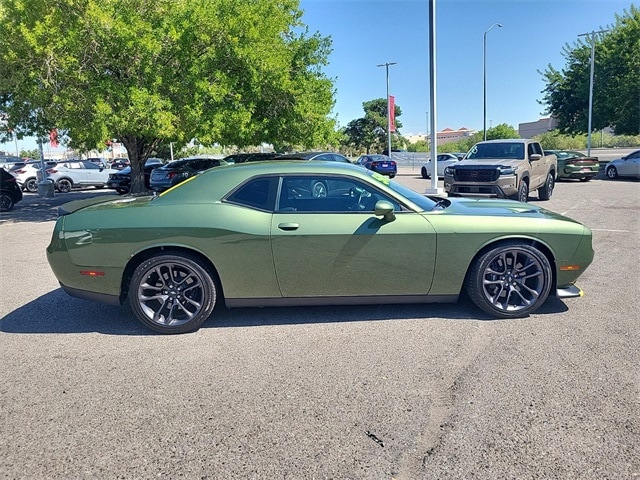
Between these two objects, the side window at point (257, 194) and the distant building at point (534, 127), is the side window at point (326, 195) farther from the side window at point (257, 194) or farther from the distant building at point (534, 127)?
the distant building at point (534, 127)

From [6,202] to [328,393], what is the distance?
15148 millimetres

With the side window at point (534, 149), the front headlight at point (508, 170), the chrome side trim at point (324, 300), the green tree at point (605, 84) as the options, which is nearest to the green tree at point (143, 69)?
the front headlight at point (508, 170)

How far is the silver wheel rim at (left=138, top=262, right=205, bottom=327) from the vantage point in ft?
13.6

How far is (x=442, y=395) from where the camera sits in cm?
307

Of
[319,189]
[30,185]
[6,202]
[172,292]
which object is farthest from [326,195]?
[30,185]

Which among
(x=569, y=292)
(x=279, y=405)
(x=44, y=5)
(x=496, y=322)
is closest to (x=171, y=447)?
(x=279, y=405)

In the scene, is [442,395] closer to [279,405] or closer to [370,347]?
[370,347]

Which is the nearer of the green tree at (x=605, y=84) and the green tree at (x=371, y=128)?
the green tree at (x=605, y=84)

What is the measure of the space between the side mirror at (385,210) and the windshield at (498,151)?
9141mm

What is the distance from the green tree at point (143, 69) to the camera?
34.0 feet

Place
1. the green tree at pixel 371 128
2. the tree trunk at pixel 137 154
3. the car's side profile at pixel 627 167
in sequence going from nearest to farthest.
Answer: the tree trunk at pixel 137 154
the car's side profile at pixel 627 167
the green tree at pixel 371 128

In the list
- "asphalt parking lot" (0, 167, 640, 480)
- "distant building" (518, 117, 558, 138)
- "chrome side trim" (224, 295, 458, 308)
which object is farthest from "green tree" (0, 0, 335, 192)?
"distant building" (518, 117, 558, 138)

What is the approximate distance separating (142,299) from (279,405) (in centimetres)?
184

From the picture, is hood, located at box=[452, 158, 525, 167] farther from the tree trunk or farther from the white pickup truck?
the tree trunk
